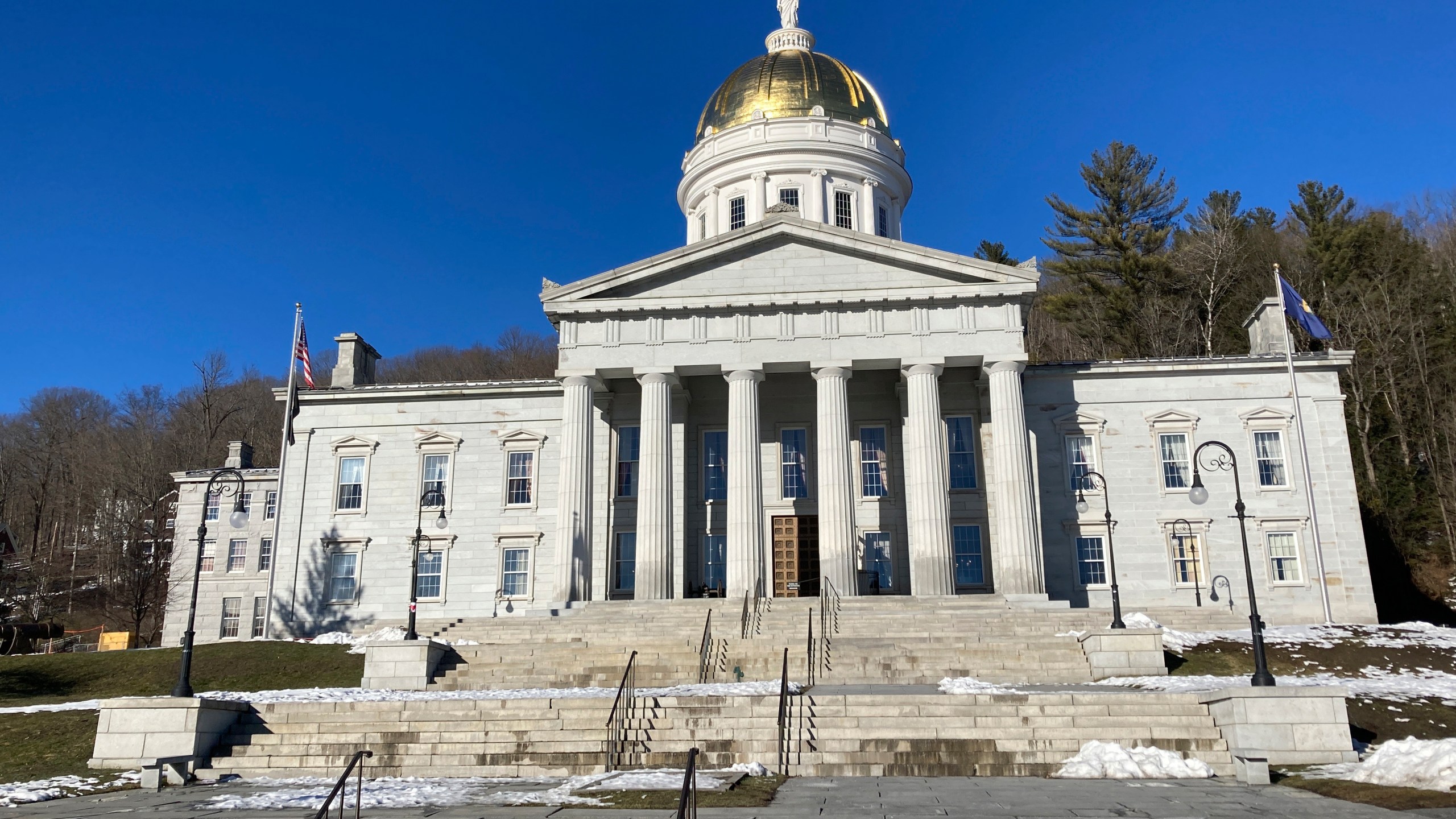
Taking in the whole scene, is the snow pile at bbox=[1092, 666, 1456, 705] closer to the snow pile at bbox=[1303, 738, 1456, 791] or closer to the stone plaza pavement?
the snow pile at bbox=[1303, 738, 1456, 791]

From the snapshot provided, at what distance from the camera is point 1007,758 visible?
16.2m

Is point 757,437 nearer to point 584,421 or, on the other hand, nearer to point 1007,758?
point 584,421

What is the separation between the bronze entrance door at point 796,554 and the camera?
36.4 metres

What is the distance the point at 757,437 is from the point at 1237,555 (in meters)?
17.1

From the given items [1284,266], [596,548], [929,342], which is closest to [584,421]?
[596,548]

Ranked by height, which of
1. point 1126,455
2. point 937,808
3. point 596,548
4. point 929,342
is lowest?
point 937,808

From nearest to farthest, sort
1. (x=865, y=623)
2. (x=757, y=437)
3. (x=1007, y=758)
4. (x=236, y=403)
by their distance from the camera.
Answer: (x=1007, y=758) < (x=865, y=623) < (x=757, y=437) < (x=236, y=403)

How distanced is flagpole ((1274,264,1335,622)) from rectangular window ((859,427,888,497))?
46.2 feet

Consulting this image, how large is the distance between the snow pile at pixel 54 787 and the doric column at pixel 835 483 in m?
20.0

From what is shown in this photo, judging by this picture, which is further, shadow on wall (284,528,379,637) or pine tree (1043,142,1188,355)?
pine tree (1043,142,1188,355)

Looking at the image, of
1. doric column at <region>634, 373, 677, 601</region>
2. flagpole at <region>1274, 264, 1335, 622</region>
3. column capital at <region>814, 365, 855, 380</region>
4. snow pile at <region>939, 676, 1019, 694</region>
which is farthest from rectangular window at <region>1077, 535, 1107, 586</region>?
snow pile at <region>939, 676, 1019, 694</region>

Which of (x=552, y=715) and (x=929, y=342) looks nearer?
(x=552, y=715)

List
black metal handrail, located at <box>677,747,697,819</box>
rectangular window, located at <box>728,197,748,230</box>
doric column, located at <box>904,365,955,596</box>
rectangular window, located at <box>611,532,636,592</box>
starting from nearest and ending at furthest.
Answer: black metal handrail, located at <box>677,747,697,819</box> < doric column, located at <box>904,365,955,596</box> < rectangular window, located at <box>611,532,636,592</box> < rectangular window, located at <box>728,197,748,230</box>

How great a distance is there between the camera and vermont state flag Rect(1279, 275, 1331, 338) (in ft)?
118
